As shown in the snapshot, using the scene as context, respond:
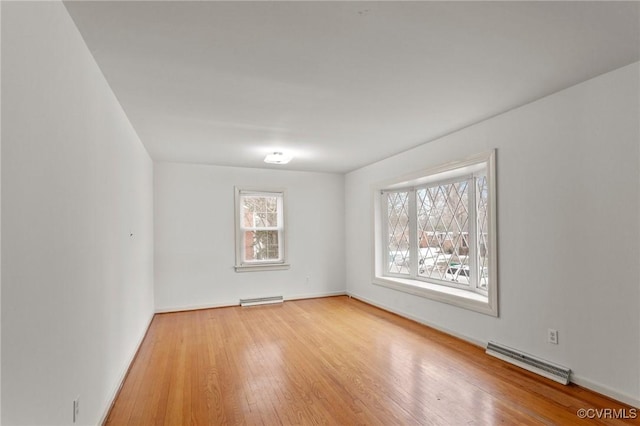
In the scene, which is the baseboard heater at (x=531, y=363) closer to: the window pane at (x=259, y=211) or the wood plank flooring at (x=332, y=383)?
the wood plank flooring at (x=332, y=383)

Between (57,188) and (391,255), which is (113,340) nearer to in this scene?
(57,188)

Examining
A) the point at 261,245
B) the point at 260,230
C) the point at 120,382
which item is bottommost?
the point at 120,382

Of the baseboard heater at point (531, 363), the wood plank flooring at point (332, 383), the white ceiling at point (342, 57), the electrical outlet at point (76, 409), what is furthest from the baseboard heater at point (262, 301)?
the electrical outlet at point (76, 409)

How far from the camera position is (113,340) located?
2506mm

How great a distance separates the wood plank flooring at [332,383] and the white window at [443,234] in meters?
0.65

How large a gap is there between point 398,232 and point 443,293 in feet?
4.82

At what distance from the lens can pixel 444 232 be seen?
439 centimetres

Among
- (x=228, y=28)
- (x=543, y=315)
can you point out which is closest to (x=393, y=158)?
(x=543, y=315)

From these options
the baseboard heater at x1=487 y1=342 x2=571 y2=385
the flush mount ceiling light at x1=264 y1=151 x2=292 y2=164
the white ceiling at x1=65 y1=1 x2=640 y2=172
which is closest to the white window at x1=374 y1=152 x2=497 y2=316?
the baseboard heater at x1=487 y1=342 x2=571 y2=385

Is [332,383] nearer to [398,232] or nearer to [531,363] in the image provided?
[531,363]

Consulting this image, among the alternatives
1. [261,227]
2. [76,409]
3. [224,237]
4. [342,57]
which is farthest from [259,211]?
[76,409]

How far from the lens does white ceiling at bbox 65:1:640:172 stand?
1659mm

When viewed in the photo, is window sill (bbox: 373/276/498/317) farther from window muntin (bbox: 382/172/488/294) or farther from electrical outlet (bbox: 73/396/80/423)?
electrical outlet (bbox: 73/396/80/423)

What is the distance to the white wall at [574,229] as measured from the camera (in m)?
2.30
